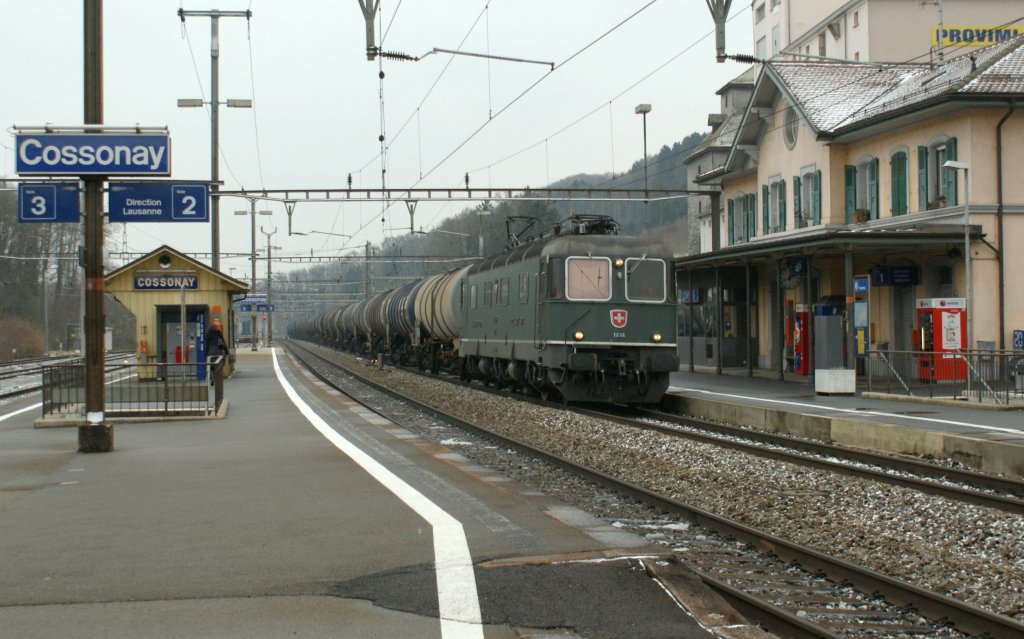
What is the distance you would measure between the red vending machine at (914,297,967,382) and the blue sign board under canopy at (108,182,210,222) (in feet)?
43.7

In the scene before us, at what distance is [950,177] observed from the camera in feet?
79.9

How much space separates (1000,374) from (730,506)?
10950mm

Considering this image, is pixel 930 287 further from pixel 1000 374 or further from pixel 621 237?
pixel 621 237

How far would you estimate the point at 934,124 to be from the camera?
2517cm

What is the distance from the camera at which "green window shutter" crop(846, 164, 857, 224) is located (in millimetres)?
28922

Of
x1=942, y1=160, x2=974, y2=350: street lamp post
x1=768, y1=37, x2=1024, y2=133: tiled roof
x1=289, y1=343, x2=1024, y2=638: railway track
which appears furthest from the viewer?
x1=768, y1=37, x2=1024, y2=133: tiled roof

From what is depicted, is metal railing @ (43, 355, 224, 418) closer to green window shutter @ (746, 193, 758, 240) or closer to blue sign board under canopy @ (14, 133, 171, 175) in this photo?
blue sign board under canopy @ (14, 133, 171, 175)

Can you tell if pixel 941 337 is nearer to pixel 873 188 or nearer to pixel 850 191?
pixel 873 188

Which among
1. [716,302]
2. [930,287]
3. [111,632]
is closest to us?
[111,632]

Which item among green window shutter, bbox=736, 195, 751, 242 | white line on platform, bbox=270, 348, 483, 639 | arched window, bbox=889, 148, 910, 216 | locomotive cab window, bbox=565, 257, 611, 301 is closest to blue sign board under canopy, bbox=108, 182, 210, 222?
white line on platform, bbox=270, 348, 483, 639

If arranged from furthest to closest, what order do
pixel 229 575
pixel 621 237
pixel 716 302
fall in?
pixel 716 302
pixel 621 237
pixel 229 575

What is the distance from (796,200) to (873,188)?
3.77 m

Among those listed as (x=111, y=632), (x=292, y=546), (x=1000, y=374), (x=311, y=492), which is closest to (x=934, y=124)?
(x=1000, y=374)

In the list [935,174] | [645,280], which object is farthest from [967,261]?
[645,280]
